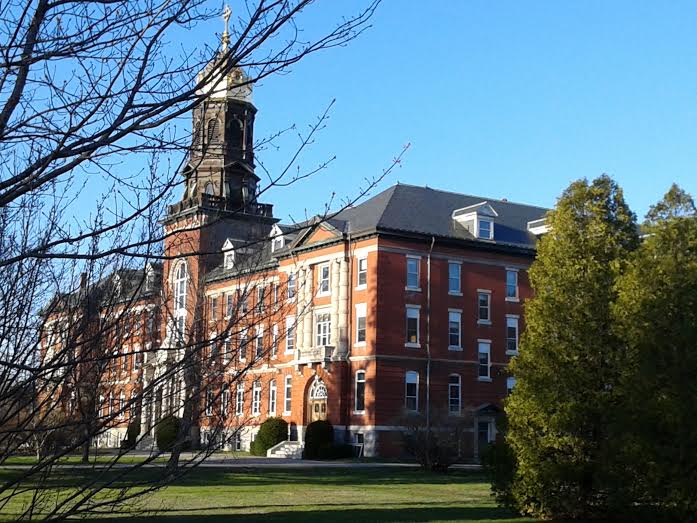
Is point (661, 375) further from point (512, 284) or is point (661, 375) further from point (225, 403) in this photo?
point (512, 284)

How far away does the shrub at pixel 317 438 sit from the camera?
50.2 meters

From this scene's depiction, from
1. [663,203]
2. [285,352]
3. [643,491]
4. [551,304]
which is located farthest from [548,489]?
[285,352]

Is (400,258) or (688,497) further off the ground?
(400,258)

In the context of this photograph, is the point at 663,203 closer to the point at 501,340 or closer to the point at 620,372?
the point at 620,372

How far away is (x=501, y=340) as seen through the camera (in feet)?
182

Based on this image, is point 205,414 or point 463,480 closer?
point 205,414

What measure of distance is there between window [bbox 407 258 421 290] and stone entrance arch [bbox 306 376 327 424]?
7.81 meters

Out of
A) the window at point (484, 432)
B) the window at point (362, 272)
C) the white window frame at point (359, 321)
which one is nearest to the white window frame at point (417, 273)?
the window at point (362, 272)

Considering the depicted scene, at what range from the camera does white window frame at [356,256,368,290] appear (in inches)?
2045

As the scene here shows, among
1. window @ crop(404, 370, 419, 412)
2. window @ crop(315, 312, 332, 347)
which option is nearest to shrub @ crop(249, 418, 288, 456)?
window @ crop(315, 312, 332, 347)

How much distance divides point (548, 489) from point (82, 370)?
15604 mm

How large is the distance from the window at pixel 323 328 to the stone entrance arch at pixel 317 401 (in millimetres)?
2219

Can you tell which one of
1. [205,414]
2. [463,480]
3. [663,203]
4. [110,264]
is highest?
[663,203]

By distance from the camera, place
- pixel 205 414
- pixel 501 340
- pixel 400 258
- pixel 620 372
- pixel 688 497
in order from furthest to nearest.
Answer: pixel 501 340, pixel 400 258, pixel 620 372, pixel 688 497, pixel 205 414
